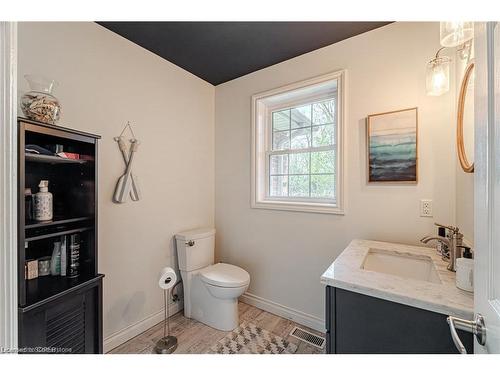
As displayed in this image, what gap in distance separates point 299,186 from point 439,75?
1.26 metres

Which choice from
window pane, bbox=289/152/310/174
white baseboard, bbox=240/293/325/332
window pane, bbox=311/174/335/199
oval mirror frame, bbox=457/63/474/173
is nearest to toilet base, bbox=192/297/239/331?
white baseboard, bbox=240/293/325/332

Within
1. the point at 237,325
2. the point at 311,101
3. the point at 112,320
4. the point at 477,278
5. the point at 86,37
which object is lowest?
the point at 237,325

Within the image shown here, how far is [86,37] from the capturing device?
4.92 feet

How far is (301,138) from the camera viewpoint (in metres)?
2.16

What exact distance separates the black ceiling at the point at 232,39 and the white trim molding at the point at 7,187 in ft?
4.53

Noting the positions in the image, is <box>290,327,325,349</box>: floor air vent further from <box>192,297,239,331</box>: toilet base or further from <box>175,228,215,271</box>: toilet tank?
<box>175,228,215,271</box>: toilet tank

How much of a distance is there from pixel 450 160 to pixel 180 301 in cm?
246

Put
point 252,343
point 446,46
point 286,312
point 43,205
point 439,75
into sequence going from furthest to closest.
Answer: point 286,312
point 252,343
point 439,75
point 43,205
point 446,46

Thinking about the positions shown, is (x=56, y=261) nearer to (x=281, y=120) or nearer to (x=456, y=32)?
(x=281, y=120)

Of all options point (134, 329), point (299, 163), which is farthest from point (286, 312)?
point (299, 163)

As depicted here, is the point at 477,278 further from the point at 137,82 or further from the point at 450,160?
the point at 137,82

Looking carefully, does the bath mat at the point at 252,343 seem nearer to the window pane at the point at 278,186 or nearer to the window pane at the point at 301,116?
the window pane at the point at 278,186

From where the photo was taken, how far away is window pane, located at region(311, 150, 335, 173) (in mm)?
1959
